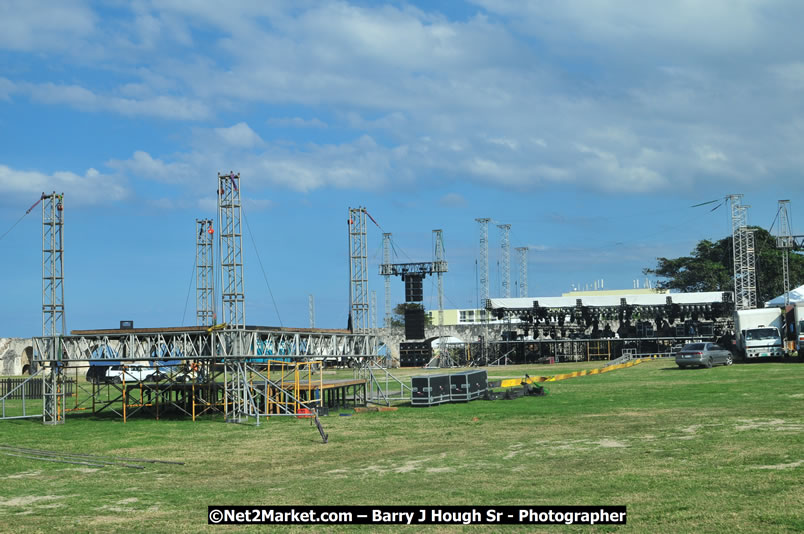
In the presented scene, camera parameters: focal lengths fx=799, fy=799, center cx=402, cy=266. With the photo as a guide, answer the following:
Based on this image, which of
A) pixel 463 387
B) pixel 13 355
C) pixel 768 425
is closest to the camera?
pixel 768 425

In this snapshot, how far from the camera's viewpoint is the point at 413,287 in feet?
319

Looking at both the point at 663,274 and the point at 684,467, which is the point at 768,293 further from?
the point at 684,467

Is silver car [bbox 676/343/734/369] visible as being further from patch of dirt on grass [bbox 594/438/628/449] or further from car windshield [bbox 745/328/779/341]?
patch of dirt on grass [bbox 594/438/628/449]

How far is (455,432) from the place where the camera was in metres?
27.9

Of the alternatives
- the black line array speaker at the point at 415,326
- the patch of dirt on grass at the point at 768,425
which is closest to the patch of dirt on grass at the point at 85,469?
the patch of dirt on grass at the point at 768,425

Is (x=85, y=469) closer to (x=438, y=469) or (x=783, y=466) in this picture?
(x=438, y=469)

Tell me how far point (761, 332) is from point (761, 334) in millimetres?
159

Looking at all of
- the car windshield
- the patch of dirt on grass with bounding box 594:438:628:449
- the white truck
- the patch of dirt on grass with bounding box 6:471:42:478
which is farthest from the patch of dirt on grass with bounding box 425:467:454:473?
the car windshield

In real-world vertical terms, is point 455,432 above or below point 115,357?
below

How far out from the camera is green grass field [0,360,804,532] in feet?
46.3

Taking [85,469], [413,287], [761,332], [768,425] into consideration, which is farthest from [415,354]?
[85,469]

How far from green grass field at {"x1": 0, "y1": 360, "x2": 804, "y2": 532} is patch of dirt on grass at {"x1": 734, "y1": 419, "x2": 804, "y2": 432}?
5cm

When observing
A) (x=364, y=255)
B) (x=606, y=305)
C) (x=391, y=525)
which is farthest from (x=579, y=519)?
(x=606, y=305)

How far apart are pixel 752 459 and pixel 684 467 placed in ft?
5.48
